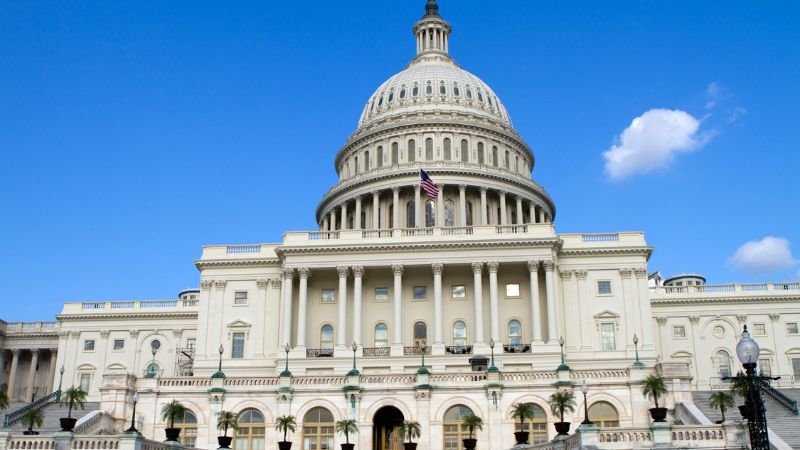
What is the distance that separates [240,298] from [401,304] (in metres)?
14.2

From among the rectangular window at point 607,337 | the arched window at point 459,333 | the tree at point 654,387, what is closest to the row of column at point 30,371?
the arched window at point 459,333

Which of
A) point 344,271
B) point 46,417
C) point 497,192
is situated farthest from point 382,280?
point 46,417

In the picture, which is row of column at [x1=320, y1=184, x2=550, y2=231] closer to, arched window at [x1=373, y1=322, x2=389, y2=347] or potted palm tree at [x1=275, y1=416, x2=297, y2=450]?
arched window at [x1=373, y1=322, x2=389, y2=347]

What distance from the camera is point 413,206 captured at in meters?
98.2

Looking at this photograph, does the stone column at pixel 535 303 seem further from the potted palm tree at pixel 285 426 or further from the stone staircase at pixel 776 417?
the potted palm tree at pixel 285 426

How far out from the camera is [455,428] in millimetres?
48906

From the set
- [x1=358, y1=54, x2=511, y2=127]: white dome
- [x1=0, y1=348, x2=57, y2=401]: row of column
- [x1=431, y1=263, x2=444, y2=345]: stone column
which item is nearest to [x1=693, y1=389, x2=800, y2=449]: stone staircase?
[x1=431, y1=263, x2=444, y2=345]: stone column

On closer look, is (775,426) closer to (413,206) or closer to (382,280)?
(382,280)

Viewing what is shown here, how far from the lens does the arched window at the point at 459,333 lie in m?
74.4

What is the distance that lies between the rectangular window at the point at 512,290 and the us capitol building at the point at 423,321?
0.10 meters

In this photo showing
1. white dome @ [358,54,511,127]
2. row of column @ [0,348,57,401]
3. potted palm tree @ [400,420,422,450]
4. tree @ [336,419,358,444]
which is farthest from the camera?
white dome @ [358,54,511,127]

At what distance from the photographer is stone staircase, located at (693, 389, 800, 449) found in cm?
3909

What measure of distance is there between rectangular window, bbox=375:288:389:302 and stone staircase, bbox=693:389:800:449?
98.6 feet

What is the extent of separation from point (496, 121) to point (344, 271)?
1586 inches
